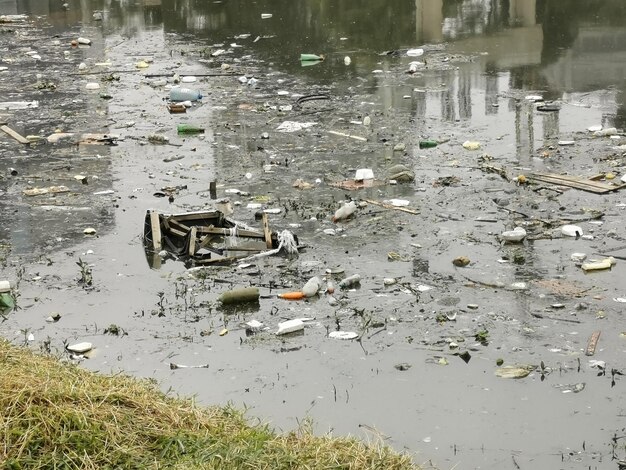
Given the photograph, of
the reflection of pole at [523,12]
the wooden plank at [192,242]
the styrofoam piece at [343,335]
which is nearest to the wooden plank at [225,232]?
the wooden plank at [192,242]

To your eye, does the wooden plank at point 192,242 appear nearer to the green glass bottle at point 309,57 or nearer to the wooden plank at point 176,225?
the wooden plank at point 176,225

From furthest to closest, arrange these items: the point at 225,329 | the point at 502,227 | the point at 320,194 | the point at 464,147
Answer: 1. the point at 464,147
2. the point at 320,194
3. the point at 502,227
4. the point at 225,329

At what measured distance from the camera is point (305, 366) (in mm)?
5297

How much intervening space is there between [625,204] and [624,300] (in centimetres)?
170

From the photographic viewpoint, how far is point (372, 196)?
7.75 m

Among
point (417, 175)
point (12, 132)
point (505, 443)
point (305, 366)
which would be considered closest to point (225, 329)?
point (305, 366)

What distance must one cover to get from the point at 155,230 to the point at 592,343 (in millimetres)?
3083

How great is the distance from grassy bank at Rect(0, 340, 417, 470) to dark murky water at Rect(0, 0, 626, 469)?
489 millimetres

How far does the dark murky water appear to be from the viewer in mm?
4883

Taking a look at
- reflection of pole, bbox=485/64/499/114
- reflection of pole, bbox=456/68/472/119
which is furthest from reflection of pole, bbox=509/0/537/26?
reflection of pole, bbox=456/68/472/119

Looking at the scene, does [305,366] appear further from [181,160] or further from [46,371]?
[181,160]

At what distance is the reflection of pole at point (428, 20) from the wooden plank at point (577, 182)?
5.59m

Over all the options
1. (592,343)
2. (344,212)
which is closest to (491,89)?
(344,212)

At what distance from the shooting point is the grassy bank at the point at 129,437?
3.93 metres
